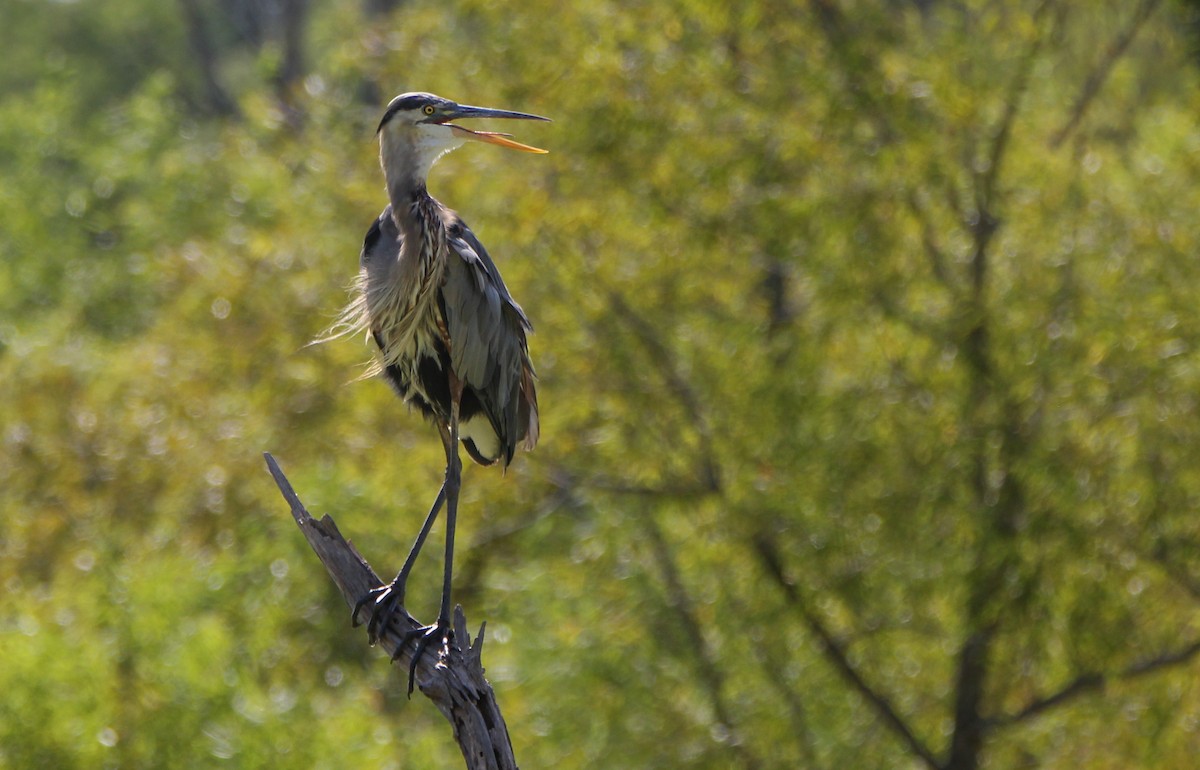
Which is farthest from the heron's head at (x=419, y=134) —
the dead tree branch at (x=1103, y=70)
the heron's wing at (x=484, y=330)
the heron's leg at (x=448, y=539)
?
the dead tree branch at (x=1103, y=70)

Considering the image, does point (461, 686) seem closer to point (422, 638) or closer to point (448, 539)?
point (422, 638)

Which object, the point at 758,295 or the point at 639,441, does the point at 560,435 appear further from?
the point at 758,295

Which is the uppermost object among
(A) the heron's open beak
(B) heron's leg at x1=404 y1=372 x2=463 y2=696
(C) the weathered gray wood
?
(A) the heron's open beak

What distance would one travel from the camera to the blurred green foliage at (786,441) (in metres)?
9.79

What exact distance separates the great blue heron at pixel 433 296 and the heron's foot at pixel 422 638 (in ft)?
0.47

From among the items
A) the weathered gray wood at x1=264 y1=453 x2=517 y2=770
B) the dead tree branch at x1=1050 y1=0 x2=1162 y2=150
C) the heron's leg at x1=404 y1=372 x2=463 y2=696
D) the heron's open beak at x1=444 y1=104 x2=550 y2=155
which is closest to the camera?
the weathered gray wood at x1=264 y1=453 x2=517 y2=770

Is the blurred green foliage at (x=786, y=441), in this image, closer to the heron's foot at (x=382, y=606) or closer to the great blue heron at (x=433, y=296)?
the great blue heron at (x=433, y=296)

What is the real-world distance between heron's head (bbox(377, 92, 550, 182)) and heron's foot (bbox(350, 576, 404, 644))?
1424 millimetres

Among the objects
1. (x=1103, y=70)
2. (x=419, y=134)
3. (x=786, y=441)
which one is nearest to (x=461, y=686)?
(x=419, y=134)

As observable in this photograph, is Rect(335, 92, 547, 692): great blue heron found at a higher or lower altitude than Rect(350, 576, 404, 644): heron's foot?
higher

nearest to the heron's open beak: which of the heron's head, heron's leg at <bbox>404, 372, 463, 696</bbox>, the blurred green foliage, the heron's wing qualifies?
the heron's head

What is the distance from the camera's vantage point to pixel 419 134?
5.97 meters

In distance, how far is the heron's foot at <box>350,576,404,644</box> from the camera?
5555mm

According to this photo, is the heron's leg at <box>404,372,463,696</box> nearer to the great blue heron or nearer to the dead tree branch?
the great blue heron
